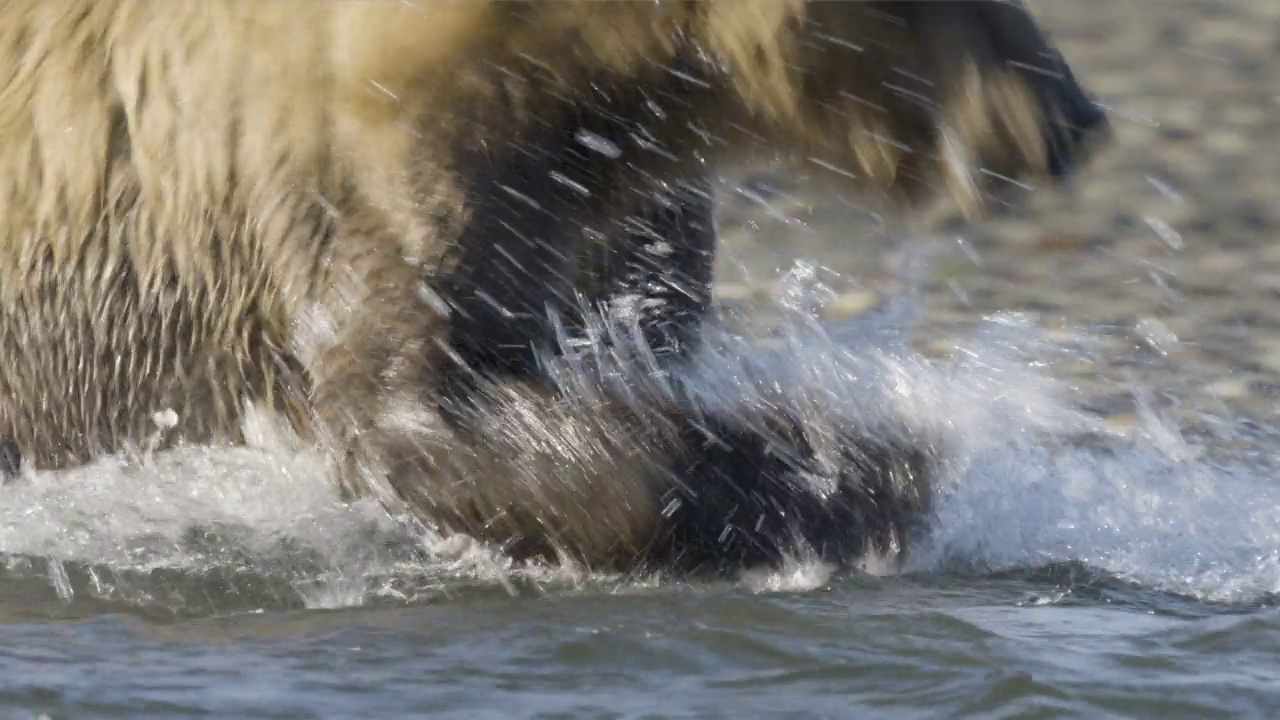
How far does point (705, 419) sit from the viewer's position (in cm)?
384

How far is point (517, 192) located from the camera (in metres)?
3.72

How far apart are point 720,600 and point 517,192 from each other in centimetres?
73

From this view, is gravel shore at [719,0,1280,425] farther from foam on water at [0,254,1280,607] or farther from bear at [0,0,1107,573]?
bear at [0,0,1107,573]

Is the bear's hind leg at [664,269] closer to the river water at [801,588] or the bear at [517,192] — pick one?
the bear at [517,192]

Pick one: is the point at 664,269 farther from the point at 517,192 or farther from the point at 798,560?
the point at 798,560

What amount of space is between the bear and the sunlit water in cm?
11

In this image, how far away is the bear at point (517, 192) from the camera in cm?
363

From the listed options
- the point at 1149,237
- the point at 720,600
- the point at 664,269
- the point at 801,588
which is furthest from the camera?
the point at 1149,237

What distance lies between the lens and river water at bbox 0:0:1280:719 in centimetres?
310

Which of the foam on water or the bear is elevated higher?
the bear

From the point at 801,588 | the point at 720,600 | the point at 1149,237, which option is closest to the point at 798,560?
the point at 801,588

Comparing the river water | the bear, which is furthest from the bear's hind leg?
the river water

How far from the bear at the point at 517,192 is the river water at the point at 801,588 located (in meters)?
0.11

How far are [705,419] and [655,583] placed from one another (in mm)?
305
